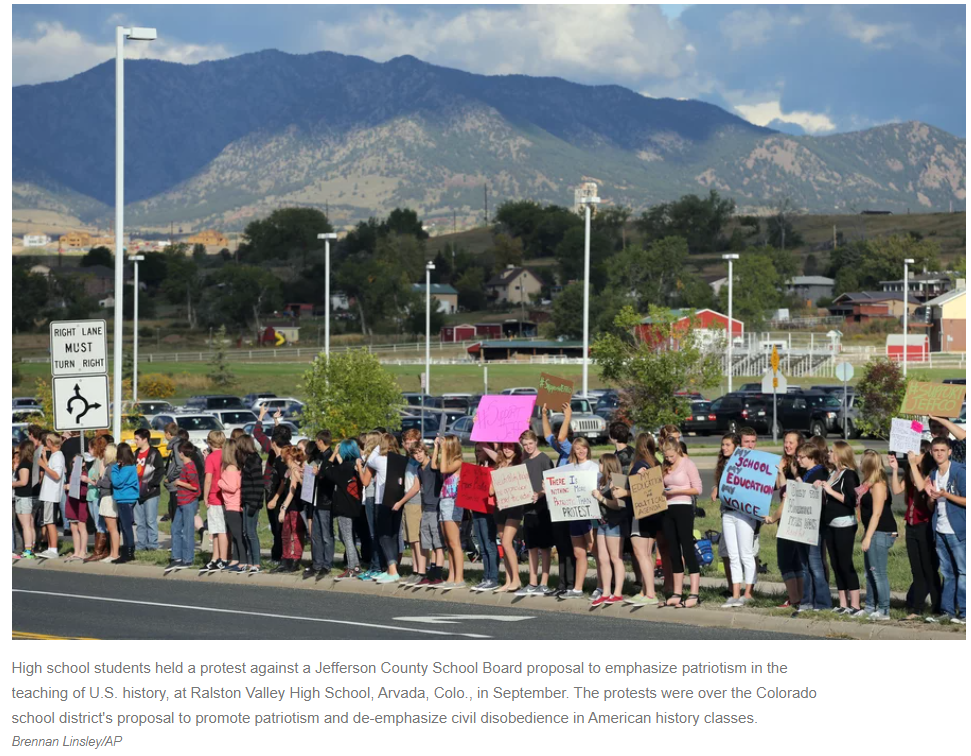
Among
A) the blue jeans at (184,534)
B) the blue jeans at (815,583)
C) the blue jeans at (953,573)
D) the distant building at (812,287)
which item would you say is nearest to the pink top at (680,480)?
the blue jeans at (815,583)

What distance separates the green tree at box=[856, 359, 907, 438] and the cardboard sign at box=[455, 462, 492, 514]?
28278 millimetres

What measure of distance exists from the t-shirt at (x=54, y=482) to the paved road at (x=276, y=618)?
3041mm

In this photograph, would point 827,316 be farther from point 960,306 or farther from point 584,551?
point 584,551

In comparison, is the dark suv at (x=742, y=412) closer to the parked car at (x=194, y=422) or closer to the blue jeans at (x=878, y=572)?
the parked car at (x=194, y=422)

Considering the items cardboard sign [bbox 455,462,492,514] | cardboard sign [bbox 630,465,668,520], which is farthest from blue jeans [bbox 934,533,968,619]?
cardboard sign [bbox 455,462,492,514]

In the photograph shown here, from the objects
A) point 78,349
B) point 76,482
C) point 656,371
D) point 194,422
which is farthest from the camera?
point 194,422

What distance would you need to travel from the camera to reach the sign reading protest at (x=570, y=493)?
1585 centimetres

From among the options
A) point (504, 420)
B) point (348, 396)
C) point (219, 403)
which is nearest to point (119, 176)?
point (504, 420)

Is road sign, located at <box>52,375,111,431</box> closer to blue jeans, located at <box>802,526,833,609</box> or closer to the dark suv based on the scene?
blue jeans, located at <box>802,526,833,609</box>

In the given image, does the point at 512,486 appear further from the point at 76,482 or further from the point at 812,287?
the point at 812,287

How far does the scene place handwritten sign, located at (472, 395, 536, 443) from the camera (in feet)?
55.3

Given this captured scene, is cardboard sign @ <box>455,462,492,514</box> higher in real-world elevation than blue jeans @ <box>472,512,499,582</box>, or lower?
higher

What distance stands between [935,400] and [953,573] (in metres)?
2.37

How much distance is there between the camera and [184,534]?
19.9 metres
